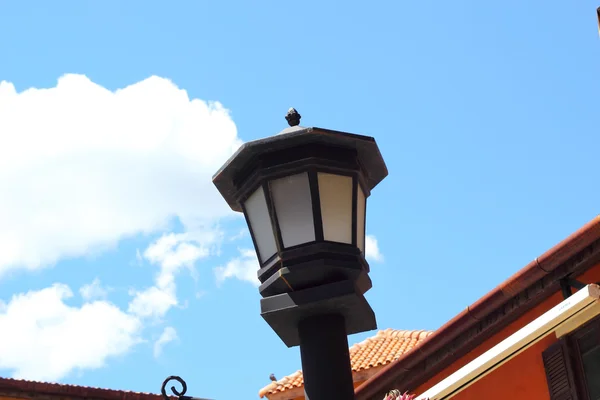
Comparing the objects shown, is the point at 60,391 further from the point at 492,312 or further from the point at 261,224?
the point at 261,224

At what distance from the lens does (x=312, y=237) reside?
2.82 m

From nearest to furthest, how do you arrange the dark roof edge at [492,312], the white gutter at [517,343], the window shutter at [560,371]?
the white gutter at [517,343]
the dark roof edge at [492,312]
the window shutter at [560,371]

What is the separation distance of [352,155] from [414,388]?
18.7ft

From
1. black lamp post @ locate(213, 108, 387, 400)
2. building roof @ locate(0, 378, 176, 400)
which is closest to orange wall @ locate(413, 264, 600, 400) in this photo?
building roof @ locate(0, 378, 176, 400)

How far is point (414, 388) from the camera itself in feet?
27.1

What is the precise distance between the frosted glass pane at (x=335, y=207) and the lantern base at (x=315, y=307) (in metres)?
0.19

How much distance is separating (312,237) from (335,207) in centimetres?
15

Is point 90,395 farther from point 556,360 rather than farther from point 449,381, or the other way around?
Answer: point 449,381

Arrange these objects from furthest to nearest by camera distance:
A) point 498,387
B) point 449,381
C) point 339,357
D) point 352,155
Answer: point 498,387 < point 449,381 < point 352,155 < point 339,357

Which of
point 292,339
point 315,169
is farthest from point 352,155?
point 292,339

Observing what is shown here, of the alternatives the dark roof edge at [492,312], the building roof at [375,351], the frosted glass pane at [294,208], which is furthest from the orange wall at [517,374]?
the building roof at [375,351]

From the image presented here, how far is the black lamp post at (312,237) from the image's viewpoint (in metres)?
2.75

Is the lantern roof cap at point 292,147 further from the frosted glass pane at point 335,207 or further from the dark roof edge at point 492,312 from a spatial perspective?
the dark roof edge at point 492,312

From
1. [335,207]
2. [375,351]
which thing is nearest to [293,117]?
[335,207]
